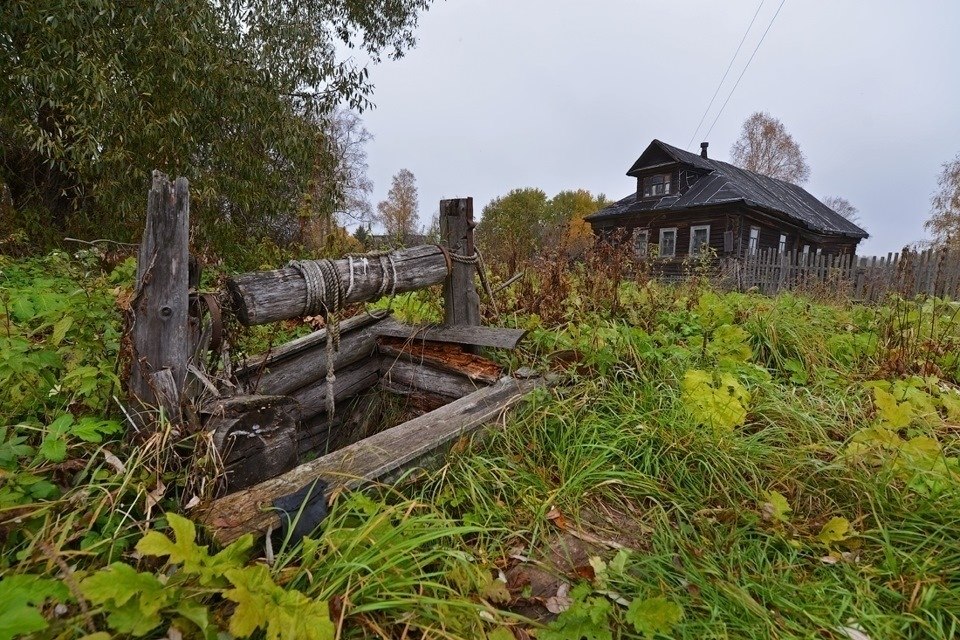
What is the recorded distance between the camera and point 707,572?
5.34ft

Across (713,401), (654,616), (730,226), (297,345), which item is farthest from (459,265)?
(730,226)

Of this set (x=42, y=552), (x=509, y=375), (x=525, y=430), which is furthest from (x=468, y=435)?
(x=42, y=552)

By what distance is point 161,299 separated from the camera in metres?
1.74

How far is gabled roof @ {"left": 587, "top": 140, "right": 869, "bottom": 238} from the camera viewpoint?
63.3 feet

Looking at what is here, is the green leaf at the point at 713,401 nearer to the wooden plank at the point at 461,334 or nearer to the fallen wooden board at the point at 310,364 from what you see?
the wooden plank at the point at 461,334

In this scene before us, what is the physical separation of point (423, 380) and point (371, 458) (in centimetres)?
135

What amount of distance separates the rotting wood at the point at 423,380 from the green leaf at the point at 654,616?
165cm

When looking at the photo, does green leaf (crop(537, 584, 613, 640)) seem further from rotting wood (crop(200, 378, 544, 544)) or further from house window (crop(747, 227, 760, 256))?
house window (crop(747, 227, 760, 256))

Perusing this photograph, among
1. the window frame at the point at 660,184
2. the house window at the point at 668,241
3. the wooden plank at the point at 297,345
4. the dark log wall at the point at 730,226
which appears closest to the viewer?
the wooden plank at the point at 297,345

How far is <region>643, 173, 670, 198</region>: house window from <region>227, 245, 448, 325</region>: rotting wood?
70.4 feet

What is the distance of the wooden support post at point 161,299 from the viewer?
1717 mm

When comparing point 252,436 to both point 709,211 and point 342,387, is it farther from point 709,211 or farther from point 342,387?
point 709,211

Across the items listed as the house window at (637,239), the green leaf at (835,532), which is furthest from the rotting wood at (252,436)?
the house window at (637,239)

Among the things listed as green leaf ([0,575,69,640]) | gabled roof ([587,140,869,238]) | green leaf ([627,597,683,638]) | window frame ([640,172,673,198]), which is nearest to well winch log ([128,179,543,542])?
green leaf ([0,575,69,640])
